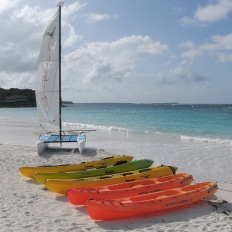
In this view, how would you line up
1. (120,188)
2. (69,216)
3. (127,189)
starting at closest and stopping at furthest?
1. (69,216)
2. (127,189)
3. (120,188)

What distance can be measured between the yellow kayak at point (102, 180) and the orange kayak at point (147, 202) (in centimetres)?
133

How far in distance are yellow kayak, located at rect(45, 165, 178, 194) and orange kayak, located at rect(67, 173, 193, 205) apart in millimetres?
427

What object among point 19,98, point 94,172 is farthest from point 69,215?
point 19,98

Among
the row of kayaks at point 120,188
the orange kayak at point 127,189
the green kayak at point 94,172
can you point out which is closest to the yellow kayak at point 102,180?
the row of kayaks at point 120,188

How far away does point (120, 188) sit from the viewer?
8.12 m

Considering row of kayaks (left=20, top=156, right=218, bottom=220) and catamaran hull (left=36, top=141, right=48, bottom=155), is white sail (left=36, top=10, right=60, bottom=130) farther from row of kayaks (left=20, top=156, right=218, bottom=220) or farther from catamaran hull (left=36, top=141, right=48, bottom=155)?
row of kayaks (left=20, top=156, right=218, bottom=220)

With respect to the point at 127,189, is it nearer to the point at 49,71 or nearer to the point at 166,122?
the point at 49,71

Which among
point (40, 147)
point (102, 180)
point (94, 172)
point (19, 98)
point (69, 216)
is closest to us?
point (69, 216)

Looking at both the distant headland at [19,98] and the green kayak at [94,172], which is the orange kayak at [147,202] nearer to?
the green kayak at [94,172]

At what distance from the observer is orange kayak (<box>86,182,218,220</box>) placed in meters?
6.55

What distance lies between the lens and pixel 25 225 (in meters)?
6.19

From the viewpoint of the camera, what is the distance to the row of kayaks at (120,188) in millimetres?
6703

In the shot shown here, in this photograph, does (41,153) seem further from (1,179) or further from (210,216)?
(210,216)

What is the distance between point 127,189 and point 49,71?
857cm
